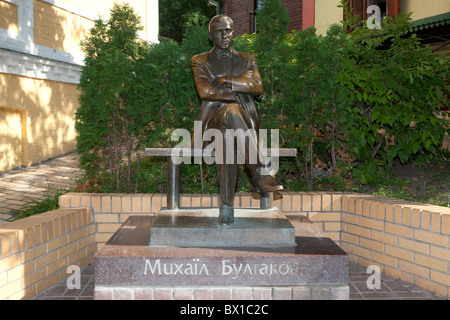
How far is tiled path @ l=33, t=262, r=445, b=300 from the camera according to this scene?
10.6 feet

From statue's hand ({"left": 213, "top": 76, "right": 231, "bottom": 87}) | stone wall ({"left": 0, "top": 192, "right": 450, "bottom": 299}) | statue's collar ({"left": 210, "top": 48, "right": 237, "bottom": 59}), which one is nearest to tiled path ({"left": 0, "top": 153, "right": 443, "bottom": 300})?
stone wall ({"left": 0, "top": 192, "right": 450, "bottom": 299})

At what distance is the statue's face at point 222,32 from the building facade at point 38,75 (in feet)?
13.7

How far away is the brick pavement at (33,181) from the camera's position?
16.5 ft

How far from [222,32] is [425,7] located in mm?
8542

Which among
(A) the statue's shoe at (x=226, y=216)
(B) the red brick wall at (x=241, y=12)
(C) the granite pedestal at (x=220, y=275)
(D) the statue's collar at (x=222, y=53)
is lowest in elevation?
(C) the granite pedestal at (x=220, y=275)

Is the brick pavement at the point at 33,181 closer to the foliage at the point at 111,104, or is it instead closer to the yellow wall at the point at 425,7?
the foliage at the point at 111,104

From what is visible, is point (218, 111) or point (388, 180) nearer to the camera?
point (218, 111)

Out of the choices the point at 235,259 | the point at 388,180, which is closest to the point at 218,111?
the point at 235,259

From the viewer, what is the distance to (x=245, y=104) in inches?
135

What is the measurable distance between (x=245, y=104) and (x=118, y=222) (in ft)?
5.93

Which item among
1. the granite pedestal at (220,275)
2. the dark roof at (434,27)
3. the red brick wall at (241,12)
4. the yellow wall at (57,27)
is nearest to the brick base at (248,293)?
the granite pedestal at (220,275)

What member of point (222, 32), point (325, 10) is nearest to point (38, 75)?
point (222, 32)
